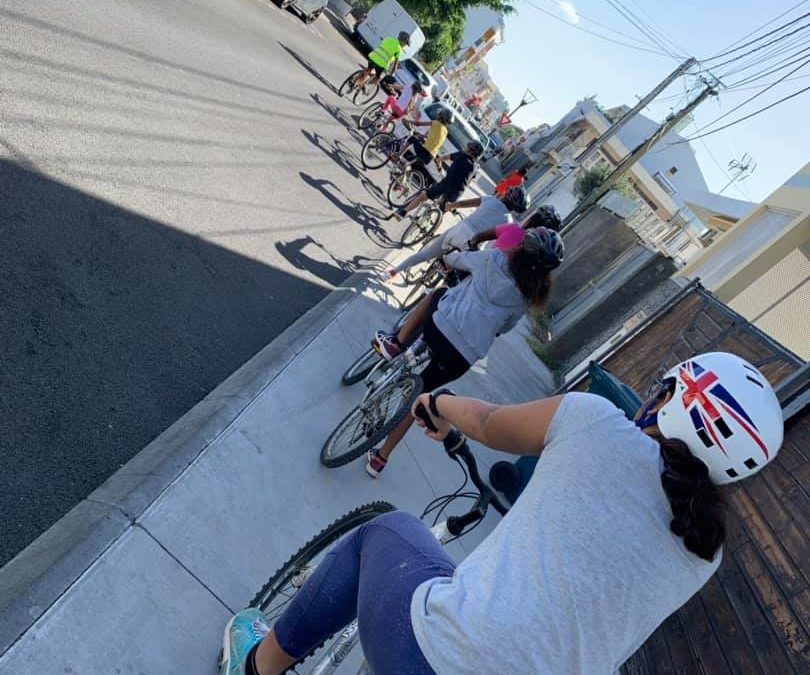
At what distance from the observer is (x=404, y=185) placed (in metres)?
10.4

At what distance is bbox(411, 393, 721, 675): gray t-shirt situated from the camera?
4.55 ft

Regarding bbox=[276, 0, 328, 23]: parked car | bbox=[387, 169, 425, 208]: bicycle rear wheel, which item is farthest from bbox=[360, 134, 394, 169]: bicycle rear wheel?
bbox=[276, 0, 328, 23]: parked car

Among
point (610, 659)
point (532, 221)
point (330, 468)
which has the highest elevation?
point (532, 221)

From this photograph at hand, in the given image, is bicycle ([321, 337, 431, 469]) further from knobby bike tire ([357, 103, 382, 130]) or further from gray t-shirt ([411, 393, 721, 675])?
knobby bike tire ([357, 103, 382, 130])

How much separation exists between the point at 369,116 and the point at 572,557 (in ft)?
42.5

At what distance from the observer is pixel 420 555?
178 centimetres

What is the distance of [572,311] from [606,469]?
1072 centimetres

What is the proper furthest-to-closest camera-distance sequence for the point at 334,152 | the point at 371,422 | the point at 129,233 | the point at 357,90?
the point at 357,90 → the point at 334,152 → the point at 129,233 → the point at 371,422

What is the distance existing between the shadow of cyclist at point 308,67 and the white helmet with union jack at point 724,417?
1321 cm

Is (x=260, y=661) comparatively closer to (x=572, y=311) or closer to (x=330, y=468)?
(x=330, y=468)

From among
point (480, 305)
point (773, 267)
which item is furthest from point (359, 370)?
point (773, 267)

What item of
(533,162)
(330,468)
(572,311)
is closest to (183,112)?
(330,468)

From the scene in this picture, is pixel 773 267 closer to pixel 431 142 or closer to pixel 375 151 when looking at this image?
pixel 431 142

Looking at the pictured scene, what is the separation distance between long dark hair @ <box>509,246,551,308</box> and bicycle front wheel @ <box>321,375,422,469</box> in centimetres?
98
